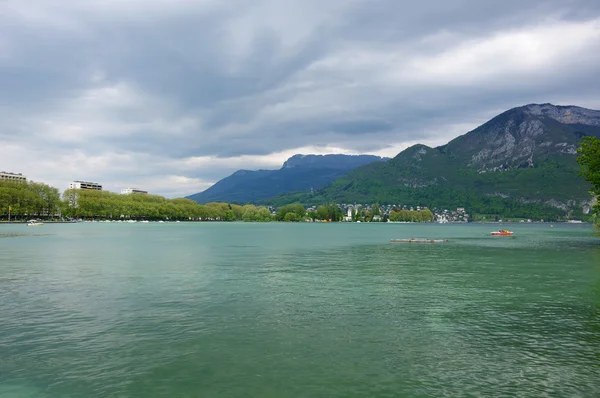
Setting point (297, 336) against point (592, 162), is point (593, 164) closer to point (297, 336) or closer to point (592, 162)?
point (592, 162)

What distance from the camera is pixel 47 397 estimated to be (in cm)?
1650

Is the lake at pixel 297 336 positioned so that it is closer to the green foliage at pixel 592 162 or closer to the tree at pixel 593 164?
the tree at pixel 593 164

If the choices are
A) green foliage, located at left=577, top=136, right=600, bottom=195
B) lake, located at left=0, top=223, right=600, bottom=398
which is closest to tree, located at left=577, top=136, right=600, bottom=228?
green foliage, located at left=577, top=136, right=600, bottom=195

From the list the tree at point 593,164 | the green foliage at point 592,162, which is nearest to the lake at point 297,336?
the tree at point 593,164

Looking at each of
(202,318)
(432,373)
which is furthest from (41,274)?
(432,373)

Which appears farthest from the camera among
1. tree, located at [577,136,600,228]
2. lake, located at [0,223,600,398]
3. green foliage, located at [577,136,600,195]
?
green foliage, located at [577,136,600,195]

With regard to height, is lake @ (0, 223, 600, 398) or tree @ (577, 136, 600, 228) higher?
tree @ (577, 136, 600, 228)

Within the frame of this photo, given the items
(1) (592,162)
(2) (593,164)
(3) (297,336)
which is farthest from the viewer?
(1) (592,162)

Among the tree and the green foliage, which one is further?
the green foliage

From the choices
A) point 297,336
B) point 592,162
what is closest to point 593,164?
point 592,162

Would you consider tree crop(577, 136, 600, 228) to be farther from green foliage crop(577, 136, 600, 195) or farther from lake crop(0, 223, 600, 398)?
lake crop(0, 223, 600, 398)

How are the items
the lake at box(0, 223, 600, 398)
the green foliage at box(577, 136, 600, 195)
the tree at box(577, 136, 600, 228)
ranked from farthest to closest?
the green foliage at box(577, 136, 600, 195)
the tree at box(577, 136, 600, 228)
the lake at box(0, 223, 600, 398)

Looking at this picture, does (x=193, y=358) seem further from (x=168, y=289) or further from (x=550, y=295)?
(x=550, y=295)

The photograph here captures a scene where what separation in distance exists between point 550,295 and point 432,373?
26.4 metres
